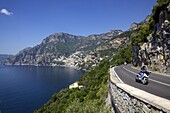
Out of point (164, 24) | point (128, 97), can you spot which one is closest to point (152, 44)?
point (164, 24)

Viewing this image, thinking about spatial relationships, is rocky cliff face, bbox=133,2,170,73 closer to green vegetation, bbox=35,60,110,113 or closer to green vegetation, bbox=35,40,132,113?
green vegetation, bbox=35,40,132,113

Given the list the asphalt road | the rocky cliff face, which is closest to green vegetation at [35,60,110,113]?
the asphalt road

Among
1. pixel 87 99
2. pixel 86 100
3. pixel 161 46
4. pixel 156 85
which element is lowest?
pixel 87 99

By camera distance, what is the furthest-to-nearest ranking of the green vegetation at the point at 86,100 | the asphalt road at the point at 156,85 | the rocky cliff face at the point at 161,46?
the rocky cliff face at the point at 161,46 < the green vegetation at the point at 86,100 < the asphalt road at the point at 156,85

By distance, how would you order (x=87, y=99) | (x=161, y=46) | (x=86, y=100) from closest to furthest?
1. (x=161, y=46)
2. (x=86, y=100)
3. (x=87, y=99)

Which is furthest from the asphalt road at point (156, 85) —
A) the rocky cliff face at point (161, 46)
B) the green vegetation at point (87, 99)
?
the rocky cliff face at point (161, 46)

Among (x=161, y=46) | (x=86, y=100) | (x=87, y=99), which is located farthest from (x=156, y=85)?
(x=87, y=99)

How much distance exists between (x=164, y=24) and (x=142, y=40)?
1708 centimetres

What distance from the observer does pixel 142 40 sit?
150 feet

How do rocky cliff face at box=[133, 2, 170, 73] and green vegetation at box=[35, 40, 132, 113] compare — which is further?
rocky cliff face at box=[133, 2, 170, 73]

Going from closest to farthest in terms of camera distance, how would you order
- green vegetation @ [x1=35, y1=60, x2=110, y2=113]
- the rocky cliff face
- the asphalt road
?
the asphalt road, green vegetation @ [x1=35, y1=60, x2=110, y2=113], the rocky cliff face

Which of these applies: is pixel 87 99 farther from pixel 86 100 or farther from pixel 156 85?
pixel 156 85

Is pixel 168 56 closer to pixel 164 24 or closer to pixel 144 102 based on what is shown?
pixel 164 24

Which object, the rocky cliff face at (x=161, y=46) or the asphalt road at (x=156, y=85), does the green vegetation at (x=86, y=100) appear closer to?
the asphalt road at (x=156, y=85)
